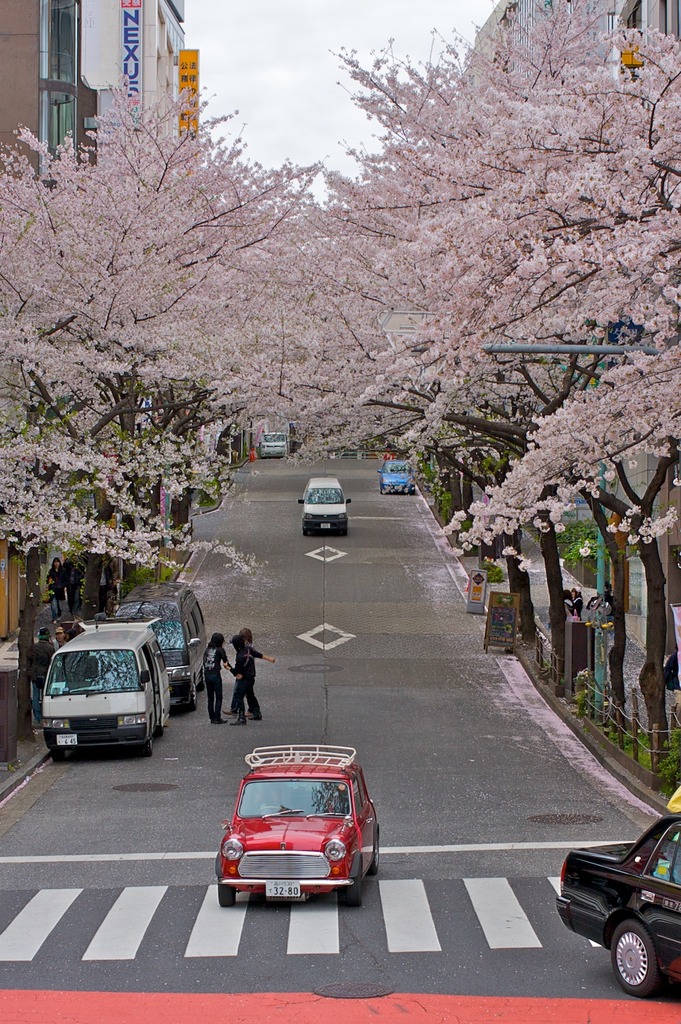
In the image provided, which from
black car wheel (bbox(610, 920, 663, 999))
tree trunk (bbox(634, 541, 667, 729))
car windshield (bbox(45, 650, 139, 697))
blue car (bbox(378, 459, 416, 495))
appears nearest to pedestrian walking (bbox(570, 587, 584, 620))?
tree trunk (bbox(634, 541, 667, 729))

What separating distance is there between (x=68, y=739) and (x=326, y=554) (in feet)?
95.8

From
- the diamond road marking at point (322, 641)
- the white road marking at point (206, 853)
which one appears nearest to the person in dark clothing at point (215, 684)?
the white road marking at point (206, 853)

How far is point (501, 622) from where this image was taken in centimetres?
3400

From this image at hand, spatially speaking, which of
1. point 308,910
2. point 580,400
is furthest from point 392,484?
point 308,910

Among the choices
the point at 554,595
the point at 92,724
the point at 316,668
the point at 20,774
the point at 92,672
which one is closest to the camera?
the point at 20,774

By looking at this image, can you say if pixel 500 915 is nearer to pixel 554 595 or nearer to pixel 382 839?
pixel 382 839

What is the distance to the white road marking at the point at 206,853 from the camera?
50.8 ft

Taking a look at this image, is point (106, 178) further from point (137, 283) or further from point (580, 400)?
point (580, 400)

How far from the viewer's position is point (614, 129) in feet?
47.6

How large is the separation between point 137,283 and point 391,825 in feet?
37.4

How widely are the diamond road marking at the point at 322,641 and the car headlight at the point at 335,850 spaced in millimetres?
21346

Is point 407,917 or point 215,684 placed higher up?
point 407,917

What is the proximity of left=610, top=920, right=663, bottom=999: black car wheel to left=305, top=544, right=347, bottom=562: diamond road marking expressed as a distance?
38791 millimetres

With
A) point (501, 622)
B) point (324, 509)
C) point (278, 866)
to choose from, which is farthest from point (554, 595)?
point (324, 509)
